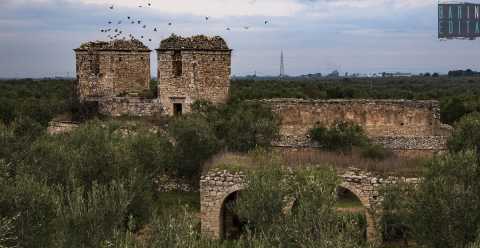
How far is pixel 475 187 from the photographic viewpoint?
10578 millimetres

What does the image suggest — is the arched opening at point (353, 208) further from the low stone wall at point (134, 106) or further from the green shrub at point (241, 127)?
the low stone wall at point (134, 106)

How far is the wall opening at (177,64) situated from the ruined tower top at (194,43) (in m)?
0.26

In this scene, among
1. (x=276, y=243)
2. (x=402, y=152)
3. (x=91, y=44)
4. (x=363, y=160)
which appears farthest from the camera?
(x=91, y=44)

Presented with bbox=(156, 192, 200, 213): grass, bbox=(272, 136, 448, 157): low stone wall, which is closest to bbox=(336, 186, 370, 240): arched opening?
bbox=(272, 136, 448, 157): low stone wall

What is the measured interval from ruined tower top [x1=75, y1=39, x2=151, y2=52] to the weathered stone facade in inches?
246

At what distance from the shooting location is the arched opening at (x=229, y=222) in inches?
616

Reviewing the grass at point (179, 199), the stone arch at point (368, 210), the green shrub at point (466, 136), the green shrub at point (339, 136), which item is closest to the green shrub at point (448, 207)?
the stone arch at point (368, 210)

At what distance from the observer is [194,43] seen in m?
→ 24.0

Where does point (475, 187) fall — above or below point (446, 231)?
above

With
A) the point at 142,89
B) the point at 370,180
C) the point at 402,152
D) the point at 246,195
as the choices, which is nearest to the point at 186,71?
the point at 142,89

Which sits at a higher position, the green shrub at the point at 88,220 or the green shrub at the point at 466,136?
the green shrub at the point at 466,136

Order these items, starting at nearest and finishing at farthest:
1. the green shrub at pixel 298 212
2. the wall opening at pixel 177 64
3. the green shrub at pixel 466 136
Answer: the green shrub at pixel 298 212 < the green shrub at pixel 466 136 < the wall opening at pixel 177 64

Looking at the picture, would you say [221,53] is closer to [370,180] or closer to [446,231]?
[370,180]

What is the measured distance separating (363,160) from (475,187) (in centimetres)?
532
